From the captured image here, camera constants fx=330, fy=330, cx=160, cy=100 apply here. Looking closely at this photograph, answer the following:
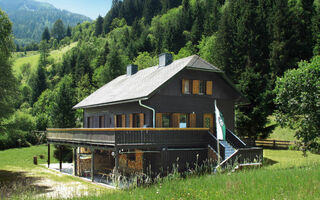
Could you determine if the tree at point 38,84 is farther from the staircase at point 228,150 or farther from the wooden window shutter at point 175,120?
the staircase at point 228,150

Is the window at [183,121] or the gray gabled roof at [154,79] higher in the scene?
the gray gabled roof at [154,79]


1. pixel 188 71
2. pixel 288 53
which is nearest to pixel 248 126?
pixel 188 71

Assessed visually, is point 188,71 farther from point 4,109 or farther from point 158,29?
point 158,29

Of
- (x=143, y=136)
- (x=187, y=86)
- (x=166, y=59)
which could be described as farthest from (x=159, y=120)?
(x=166, y=59)

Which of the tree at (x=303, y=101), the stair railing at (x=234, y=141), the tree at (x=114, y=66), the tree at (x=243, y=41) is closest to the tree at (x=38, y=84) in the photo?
the tree at (x=114, y=66)

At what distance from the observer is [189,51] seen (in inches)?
2940

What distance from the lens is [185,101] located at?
950 inches

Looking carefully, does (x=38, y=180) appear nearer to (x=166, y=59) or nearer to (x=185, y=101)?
(x=185, y=101)

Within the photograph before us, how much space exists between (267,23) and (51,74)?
8932cm

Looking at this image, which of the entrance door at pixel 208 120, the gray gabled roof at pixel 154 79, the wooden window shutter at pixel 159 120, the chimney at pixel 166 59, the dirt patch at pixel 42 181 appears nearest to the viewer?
the dirt patch at pixel 42 181

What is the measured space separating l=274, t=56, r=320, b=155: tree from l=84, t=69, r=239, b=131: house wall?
4.73 m

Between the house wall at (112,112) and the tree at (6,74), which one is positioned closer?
the house wall at (112,112)

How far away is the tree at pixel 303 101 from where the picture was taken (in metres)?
20.4

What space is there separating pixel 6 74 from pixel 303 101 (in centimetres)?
2119
